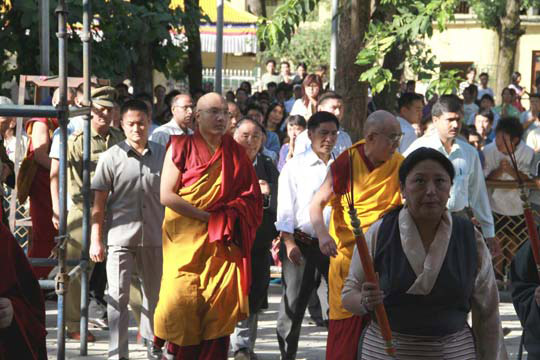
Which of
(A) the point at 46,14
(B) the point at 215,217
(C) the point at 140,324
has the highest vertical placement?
(A) the point at 46,14

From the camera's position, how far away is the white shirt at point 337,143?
943 cm

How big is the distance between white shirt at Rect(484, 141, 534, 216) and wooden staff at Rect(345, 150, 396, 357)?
801 centimetres

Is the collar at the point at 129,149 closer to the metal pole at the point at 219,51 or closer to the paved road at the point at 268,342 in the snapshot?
the paved road at the point at 268,342

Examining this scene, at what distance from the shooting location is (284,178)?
27.2ft

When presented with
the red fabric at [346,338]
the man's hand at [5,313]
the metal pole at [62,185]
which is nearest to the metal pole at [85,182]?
the metal pole at [62,185]

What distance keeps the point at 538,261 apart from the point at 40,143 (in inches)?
211

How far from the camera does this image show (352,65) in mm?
11789

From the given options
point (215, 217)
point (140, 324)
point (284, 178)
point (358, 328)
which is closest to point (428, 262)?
point (358, 328)

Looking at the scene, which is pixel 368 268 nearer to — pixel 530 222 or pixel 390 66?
pixel 530 222

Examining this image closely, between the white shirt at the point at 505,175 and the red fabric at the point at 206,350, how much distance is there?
230 inches

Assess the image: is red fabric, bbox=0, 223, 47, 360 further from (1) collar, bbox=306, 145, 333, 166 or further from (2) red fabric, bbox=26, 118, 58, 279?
(2) red fabric, bbox=26, 118, 58, 279

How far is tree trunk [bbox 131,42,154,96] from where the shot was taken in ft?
48.9

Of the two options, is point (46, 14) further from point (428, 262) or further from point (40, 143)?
point (428, 262)

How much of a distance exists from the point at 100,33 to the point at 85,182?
5256 mm
